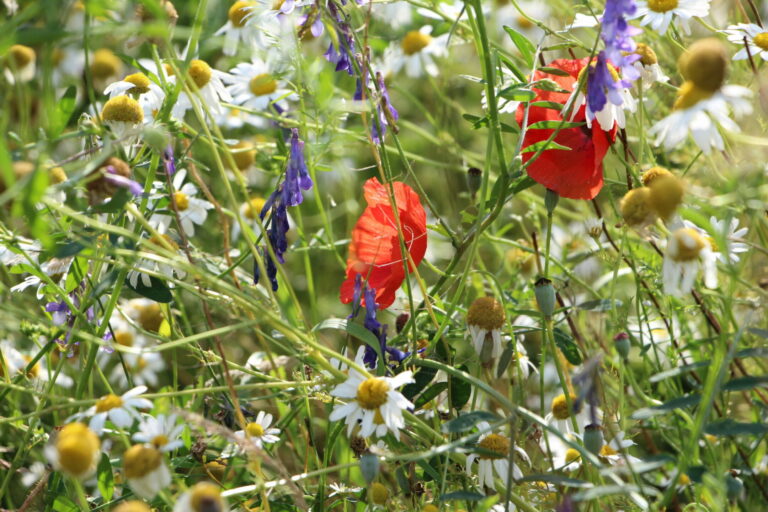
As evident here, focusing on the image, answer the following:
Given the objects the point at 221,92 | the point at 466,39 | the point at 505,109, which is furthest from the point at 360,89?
the point at 466,39

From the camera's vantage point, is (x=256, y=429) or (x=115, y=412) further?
(x=256, y=429)

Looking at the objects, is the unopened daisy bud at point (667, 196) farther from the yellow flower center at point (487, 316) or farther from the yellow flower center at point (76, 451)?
the yellow flower center at point (76, 451)

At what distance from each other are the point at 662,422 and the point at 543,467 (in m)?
0.15

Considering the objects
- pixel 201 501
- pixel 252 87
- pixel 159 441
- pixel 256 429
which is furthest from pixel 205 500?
pixel 252 87

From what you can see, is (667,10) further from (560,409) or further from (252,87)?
(252,87)

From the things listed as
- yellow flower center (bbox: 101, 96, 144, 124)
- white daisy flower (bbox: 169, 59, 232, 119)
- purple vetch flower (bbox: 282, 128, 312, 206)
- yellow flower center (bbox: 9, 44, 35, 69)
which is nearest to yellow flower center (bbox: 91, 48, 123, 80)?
yellow flower center (bbox: 9, 44, 35, 69)

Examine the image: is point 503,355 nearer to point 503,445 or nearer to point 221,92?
point 503,445

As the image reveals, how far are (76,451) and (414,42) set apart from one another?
1.20m

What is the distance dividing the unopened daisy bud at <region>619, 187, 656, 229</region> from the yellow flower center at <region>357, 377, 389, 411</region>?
0.23m

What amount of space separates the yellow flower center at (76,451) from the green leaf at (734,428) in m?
0.43

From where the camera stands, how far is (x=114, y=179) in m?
0.64

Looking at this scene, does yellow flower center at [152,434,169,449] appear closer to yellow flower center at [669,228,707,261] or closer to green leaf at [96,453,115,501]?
green leaf at [96,453,115,501]

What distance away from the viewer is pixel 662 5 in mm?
927

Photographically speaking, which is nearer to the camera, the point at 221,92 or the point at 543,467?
the point at 543,467
